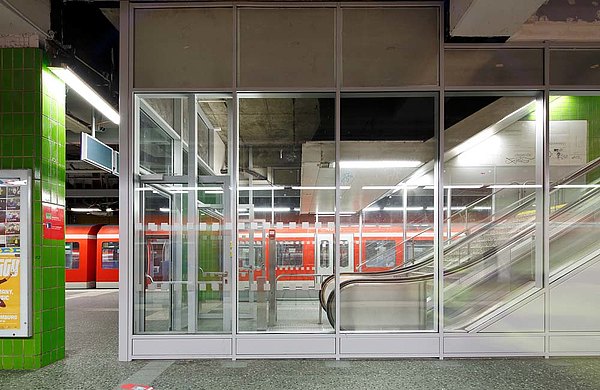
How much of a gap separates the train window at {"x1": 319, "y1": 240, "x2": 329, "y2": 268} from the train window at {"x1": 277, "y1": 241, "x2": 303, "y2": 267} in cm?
30

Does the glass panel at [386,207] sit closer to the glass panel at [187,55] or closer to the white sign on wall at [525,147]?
the white sign on wall at [525,147]

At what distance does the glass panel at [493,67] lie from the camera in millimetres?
5387

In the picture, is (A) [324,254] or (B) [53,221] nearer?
(B) [53,221]

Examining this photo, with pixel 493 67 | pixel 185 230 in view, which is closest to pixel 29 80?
pixel 185 230

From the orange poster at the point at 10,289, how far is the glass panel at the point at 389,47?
4.08 metres

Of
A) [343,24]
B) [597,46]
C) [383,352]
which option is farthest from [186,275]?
[597,46]

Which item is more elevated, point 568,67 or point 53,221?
point 568,67

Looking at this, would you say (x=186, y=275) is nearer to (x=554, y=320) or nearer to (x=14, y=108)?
(x=14, y=108)

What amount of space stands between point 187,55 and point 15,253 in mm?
2843

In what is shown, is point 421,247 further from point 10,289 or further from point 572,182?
point 10,289

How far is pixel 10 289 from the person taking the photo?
16.1 feet

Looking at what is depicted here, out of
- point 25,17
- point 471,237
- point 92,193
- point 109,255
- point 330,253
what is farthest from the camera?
point 92,193

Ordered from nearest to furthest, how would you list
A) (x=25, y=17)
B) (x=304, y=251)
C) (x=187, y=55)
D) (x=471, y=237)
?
(x=25, y=17), (x=187, y=55), (x=304, y=251), (x=471, y=237)

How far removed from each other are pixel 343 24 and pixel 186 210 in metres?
2.88
